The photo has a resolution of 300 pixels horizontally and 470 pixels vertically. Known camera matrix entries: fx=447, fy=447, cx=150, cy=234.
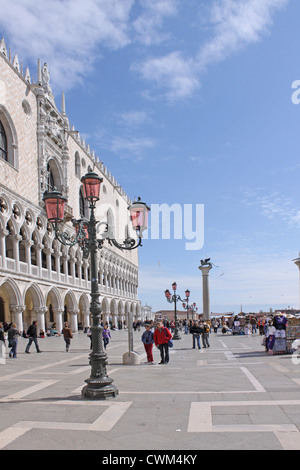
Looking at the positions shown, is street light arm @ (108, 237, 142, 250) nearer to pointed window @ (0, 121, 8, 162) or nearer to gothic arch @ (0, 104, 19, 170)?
pointed window @ (0, 121, 8, 162)

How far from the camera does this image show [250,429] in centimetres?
508

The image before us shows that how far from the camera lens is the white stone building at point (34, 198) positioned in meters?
26.2

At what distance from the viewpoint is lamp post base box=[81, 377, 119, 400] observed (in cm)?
706

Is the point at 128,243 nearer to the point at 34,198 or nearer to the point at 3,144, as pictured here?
the point at 3,144

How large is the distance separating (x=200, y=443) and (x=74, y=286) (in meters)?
33.1

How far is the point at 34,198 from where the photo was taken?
29484mm

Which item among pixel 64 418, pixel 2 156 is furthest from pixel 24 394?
pixel 2 156

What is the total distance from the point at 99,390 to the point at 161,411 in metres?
1.34

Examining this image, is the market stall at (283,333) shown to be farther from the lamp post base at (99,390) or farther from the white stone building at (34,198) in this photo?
the white stone building at (34,198)

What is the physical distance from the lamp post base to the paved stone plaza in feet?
0.62

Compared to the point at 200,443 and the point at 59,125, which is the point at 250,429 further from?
the point at 59,125

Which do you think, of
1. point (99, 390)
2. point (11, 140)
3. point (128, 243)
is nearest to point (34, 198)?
point (11, 140)
